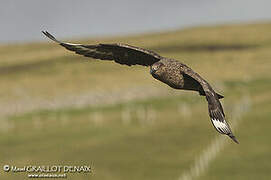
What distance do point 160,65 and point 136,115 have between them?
5837 cm

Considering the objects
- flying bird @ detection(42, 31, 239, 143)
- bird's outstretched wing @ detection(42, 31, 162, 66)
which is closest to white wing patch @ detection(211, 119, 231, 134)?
flying bird @ detection(42, 31, 239, 143)

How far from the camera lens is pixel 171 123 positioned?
67062 millimetres

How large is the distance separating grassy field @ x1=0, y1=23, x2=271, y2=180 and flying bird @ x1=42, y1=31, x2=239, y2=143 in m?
28.9

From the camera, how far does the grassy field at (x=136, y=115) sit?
52.4m

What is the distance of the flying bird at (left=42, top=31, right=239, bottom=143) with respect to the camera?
16.0 metres

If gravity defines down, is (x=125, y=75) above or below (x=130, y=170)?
above

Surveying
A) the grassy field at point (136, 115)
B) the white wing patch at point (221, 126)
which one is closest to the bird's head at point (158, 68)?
the white wing patch at point (221, 126)

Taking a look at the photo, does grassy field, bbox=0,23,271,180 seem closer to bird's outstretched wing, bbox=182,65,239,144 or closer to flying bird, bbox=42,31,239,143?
flying bird, bbox=42,31,239,143

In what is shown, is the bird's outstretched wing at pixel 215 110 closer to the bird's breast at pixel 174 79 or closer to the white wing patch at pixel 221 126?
the white wing patch at pixel 221 126

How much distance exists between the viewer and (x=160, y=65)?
17562mm

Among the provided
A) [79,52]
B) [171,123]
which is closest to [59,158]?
[171,123]

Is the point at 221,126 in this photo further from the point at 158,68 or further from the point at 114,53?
the point at 114,53

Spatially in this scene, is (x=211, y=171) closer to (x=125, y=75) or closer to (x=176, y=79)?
(x=176, y=79)

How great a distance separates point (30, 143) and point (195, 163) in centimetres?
1535
